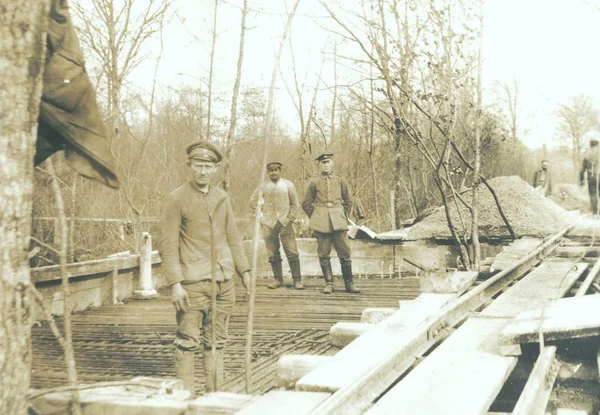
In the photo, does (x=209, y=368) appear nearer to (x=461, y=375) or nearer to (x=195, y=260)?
(x=195, y=260)

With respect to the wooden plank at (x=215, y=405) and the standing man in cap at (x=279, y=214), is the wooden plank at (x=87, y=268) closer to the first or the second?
the standing man in cap at (x=279, y=214)

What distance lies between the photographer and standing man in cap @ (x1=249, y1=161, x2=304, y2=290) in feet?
32.6

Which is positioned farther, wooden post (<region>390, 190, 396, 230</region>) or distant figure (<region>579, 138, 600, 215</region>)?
wooden post (<region>390, 190, 396, 230</region>)

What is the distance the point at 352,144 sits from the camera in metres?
19.5

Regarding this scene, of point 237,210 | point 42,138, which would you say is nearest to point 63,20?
point 42,138

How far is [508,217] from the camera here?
39.0 ft

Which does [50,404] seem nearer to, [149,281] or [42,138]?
[42,138]

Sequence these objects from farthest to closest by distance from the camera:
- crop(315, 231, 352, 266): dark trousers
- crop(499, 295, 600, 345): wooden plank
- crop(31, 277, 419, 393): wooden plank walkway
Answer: crop(315, 231, 352, 266): dark trousers < crop(31, 277, 419, 393): wooden plank walkway < crop(499, 295, 600, 345): wooden plank

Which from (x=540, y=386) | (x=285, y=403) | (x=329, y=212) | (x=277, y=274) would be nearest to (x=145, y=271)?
(x=277, y=274)

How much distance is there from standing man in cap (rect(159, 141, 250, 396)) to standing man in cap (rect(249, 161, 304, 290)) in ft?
15.6

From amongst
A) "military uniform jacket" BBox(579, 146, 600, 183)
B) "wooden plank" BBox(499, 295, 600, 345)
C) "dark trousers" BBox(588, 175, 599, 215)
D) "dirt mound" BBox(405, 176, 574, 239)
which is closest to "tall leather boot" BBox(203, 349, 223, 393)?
"wooden plank" BBox(499, 295, 600, 345)

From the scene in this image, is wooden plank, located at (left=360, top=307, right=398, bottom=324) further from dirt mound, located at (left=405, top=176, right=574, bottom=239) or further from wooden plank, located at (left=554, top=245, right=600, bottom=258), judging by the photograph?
dirt mound, located at (left=405, top=176, right=574, bottom=239)

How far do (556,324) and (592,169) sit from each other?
39.0ft

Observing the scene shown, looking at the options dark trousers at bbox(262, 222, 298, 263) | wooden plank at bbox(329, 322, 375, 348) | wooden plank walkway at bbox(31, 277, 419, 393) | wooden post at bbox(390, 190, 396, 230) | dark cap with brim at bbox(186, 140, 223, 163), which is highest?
dark cap with brim at bbox(186, 140, 223, 163)
